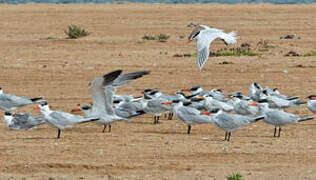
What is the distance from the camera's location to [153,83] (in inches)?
797

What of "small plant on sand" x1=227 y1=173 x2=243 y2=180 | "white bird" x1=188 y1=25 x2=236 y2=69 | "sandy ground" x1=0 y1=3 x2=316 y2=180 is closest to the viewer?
"small plant on sand" x1=227 y1=173 x2=243 y2=180

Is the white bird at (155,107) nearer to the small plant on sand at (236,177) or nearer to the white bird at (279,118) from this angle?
the white bird at (279,118)

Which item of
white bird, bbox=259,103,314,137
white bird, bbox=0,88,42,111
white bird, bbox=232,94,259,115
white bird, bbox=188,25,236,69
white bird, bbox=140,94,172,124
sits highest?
white bird, bbox=188,25,236,69

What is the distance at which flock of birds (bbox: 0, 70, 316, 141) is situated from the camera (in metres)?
12.7

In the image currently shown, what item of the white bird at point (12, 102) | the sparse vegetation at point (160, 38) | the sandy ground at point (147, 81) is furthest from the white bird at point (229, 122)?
the sparse vegetation at point (160, 38)

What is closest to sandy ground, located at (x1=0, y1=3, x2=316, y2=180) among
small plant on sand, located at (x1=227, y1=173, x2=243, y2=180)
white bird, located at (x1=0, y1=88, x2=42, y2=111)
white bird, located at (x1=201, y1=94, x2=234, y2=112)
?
white bird, located at (x1=201, y1=94, x2=234, y2=112)

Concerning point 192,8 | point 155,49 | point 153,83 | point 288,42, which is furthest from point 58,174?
point 192,8

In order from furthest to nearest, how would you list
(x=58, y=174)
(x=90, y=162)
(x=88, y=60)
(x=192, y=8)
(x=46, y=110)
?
(x=192, y=8), (x=88, y=60), (x=46, y=110), (x=90, y=162), (x=58, y=174)

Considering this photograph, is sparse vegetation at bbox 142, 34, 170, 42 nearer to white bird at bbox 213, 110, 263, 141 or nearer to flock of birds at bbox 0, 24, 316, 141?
flock of birds at bbox 0, 24, 316, 141

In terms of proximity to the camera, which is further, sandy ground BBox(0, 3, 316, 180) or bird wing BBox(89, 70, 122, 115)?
bird wing BBox(89, 70, 122, 115)

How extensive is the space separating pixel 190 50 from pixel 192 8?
19362 millimetres

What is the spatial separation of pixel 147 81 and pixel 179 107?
638 centimetres

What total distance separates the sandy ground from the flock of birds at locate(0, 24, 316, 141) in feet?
0.82

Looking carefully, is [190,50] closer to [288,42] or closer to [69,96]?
[288,42]
